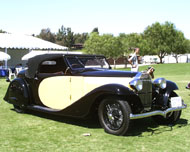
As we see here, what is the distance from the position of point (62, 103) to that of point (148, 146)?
7.31ft

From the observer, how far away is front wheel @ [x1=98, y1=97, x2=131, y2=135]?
442 cm

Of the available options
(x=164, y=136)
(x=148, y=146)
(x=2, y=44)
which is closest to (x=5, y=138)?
(x=148, y=146)

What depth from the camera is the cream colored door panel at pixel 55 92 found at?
550cm

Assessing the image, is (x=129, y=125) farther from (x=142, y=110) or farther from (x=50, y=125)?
Result: (x=50, y=125)

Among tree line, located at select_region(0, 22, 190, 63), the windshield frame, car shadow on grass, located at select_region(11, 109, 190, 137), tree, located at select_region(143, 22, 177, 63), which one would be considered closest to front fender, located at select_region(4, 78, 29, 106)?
car shadow on grass, located at select_region(11, 109, 190, 137)

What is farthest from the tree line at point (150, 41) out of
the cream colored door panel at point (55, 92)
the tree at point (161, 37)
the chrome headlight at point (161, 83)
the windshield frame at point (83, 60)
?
the chrome headlight at point (161, 83)

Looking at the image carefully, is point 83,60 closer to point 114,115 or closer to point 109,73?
point 109,73

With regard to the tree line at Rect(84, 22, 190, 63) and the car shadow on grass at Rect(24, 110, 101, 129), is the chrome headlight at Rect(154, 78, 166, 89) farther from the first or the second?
the tree line at Rect(84, 22, 190, 63)

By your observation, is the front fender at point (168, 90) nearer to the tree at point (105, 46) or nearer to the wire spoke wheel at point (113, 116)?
the wire spoke wheel at point (113, 116)

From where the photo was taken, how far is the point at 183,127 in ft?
17.2

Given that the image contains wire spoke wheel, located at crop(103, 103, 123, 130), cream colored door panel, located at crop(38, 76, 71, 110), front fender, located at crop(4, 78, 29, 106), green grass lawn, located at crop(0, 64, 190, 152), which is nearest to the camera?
green grass lawn, located at crop(0, 64, 190, 152)

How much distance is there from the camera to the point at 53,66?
607cm

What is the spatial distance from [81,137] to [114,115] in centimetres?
69

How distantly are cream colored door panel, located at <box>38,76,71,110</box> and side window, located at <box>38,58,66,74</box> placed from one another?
24cm
